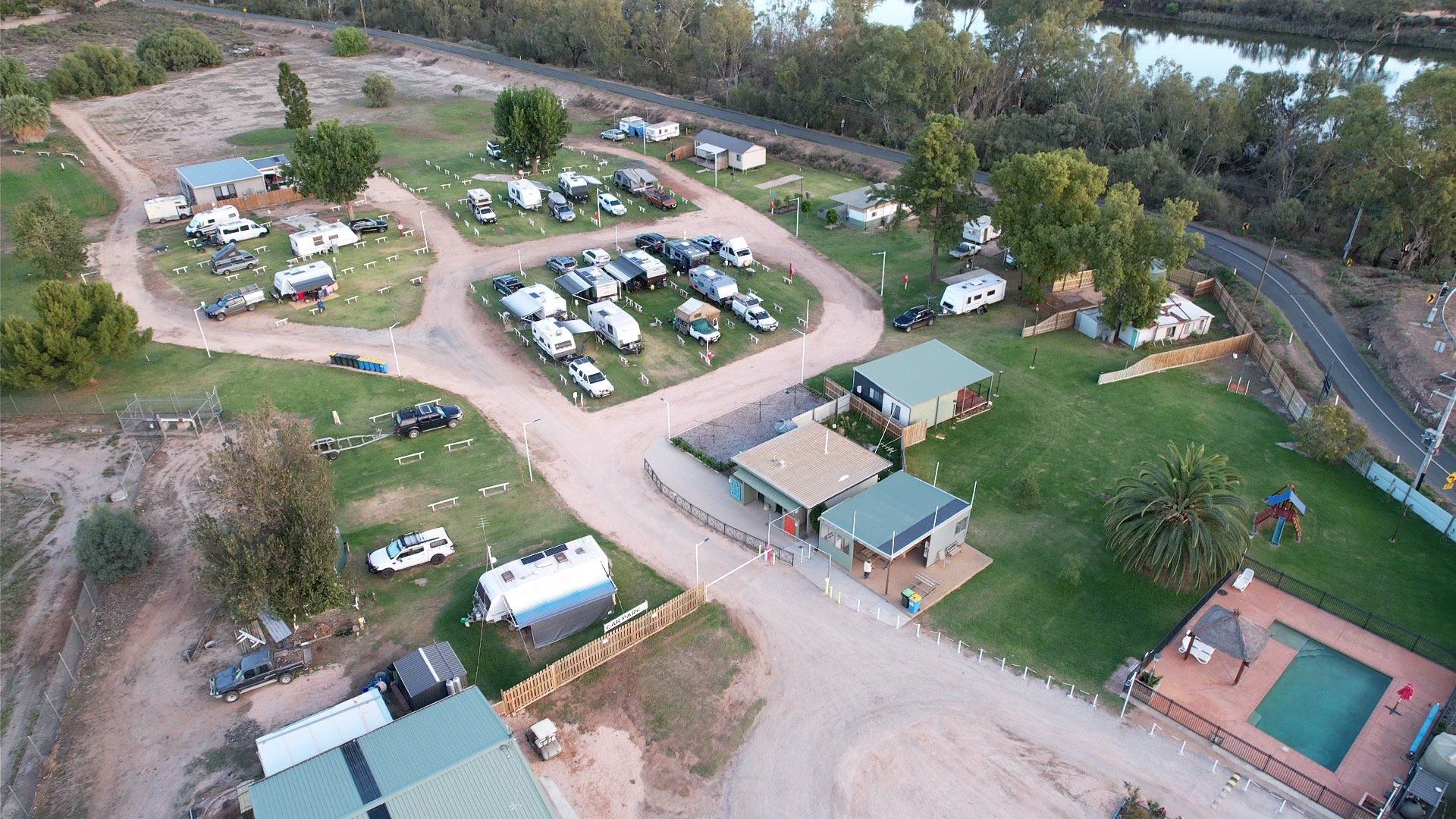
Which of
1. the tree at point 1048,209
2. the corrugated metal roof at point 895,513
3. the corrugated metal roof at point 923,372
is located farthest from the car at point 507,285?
the tree at point 1048,209

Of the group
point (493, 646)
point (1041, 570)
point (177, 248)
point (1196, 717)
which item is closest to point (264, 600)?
point (493, 646)

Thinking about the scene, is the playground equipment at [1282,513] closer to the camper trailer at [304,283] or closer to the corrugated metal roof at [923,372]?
the corrugated metal roof at [923,372]

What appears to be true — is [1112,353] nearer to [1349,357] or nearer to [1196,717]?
[1349,357]

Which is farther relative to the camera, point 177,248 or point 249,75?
point 249,75

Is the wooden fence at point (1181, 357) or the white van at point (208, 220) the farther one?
the white van at point (208, 220)

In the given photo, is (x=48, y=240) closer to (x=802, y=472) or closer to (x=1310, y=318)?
(x=802, y=472)

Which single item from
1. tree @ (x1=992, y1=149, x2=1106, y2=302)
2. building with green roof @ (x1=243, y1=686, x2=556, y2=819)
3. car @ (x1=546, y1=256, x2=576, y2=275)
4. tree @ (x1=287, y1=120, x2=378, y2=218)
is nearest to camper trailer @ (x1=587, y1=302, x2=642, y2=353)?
car @ (x1=546, y1=256, x2=576, y2=275)
